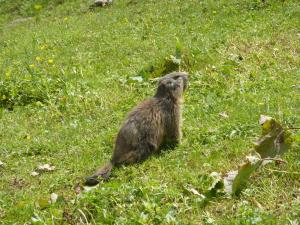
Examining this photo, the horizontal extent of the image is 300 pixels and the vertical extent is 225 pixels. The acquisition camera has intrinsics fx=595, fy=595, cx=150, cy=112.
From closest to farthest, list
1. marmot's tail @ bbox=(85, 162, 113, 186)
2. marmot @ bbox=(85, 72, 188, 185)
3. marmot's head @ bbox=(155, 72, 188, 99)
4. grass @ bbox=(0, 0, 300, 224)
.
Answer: grass @ bbox=(0, 0, 300, 224) → marmot's tail @ bbox=(85, 162, 113, 186) → marmot @ bbox=(85, 72, 188, 185) → marmot's head @ bbox=(155, 72, 188, 99)

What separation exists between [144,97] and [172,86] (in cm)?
218

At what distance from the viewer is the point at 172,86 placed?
25.6ft

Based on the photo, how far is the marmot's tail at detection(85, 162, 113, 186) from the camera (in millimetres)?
6861

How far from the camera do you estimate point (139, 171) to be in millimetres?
6926

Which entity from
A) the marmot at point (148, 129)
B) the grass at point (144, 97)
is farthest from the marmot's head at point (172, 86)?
the grass at point (144, 97)

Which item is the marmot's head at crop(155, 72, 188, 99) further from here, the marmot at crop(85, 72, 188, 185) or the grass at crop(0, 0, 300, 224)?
the grass at crop(0, 0, 300, 224)

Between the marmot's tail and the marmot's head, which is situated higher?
the marmot's head

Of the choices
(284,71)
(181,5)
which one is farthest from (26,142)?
(181,5)

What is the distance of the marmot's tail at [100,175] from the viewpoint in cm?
686

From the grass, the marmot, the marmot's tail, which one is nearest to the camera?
the grass

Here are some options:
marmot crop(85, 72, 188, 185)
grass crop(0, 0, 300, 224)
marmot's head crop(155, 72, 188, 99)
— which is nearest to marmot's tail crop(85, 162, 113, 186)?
marmot crop(85, 72, 188, 185)

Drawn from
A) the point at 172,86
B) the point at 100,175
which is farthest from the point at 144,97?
the point at 100,175

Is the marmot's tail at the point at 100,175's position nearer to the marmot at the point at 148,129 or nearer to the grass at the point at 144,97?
the marmot at the point at 148,129

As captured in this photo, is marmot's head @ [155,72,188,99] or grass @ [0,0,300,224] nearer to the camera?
grass @ [0,0,300,224]
